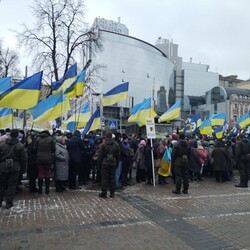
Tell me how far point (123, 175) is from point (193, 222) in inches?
188


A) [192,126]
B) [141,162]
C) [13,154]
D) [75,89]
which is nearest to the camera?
[13,154]

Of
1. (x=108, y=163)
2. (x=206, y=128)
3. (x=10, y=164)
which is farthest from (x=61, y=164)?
(x=206, y=128)

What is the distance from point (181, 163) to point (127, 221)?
3665 millimetres

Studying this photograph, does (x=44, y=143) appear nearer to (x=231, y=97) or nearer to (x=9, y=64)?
(x=9, y=64)

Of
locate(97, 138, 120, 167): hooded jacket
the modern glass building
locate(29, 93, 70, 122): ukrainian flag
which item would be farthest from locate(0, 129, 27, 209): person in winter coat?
the modern glass building

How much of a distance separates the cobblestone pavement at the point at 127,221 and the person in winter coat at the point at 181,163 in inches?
14.4

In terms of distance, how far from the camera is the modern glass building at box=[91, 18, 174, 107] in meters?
77.8

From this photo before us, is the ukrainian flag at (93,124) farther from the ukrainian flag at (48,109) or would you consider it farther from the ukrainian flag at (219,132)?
the ukrainian flag at (219,132)

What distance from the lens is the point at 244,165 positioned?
11.7 m

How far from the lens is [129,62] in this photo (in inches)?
3273

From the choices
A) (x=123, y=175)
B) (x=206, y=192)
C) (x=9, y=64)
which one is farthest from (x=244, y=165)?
(x=9, y=64)

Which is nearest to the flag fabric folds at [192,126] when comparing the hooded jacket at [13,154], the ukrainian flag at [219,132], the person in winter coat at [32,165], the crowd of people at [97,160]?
the ukrainian flag at [219,132]

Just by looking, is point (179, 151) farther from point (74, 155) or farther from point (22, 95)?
point (22, 95)

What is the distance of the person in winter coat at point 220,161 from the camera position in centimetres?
1308
